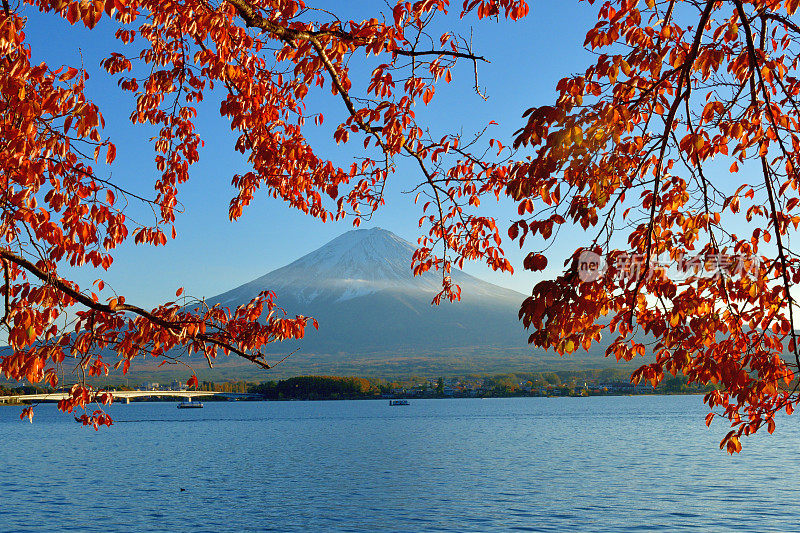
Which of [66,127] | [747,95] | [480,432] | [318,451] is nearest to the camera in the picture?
[66,127]

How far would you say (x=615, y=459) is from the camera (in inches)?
1805

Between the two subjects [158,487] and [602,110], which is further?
[158,487]

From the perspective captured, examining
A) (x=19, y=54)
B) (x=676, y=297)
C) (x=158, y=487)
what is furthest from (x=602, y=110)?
(x=158, y=487)

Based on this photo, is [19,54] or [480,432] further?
[480,432]

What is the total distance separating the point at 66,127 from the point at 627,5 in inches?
171

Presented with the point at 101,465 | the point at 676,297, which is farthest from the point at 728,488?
the point at 101,465

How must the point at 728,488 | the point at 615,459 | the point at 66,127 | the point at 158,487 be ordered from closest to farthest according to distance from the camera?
the point at 66,127, the point at 728,488, the point at 158,487, the point at 615,459

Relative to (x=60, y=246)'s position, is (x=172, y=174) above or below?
above

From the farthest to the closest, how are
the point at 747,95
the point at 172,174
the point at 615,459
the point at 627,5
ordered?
the point at 615,459 → the point at 172,174 → the point at 747,95 → the point at 627,5

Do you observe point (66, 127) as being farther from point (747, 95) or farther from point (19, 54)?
point (747, 95)

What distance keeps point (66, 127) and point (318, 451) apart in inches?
2154

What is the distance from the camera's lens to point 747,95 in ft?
18.9

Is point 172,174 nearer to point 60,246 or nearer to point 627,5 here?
point 60,246

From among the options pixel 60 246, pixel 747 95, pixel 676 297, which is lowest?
pixel 676 297
